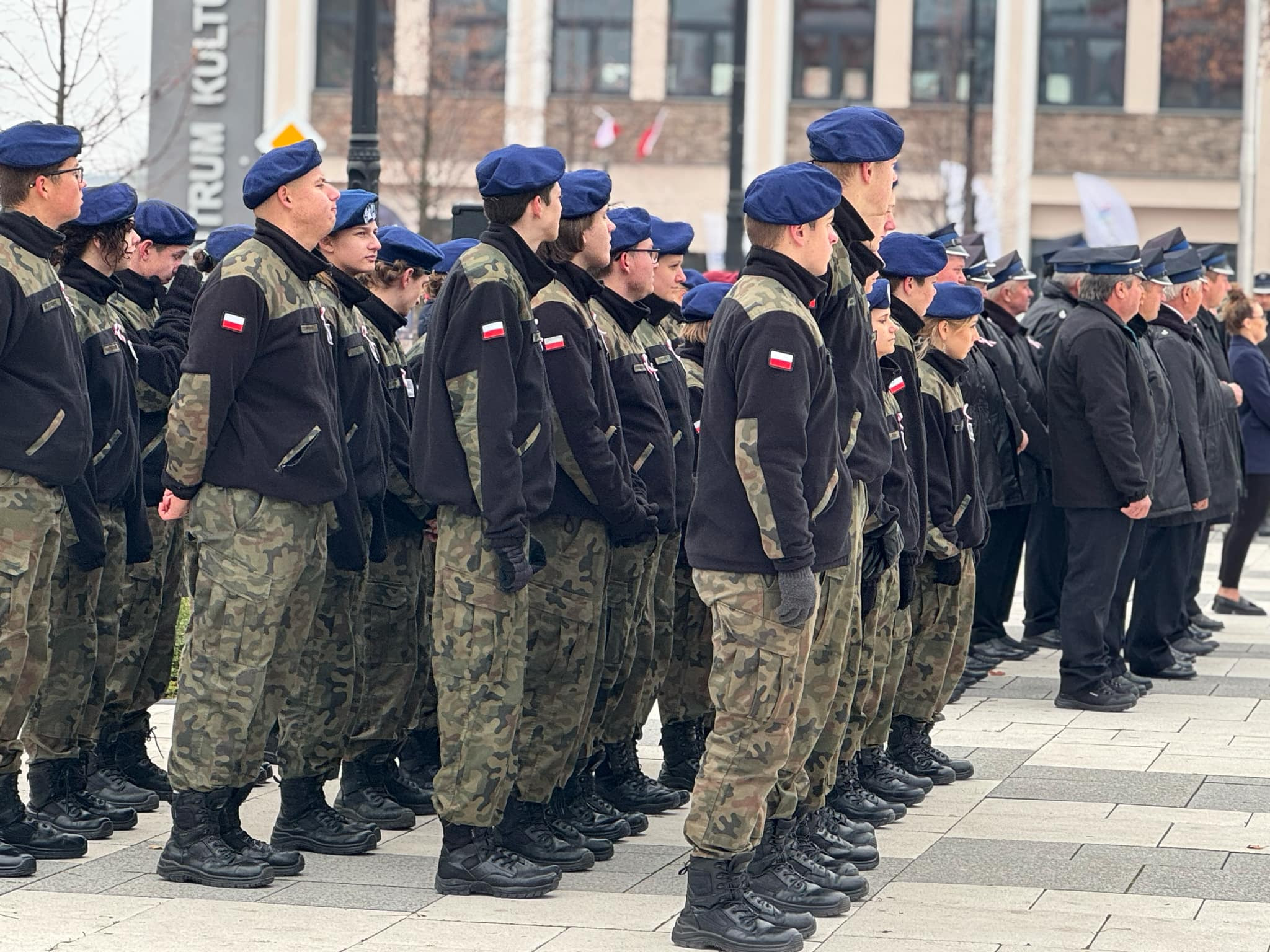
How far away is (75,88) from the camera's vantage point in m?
14.2

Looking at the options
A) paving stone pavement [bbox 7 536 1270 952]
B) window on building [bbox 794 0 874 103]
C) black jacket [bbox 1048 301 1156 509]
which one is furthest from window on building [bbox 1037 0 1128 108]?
paving stone pavement [bbox 7 536 1270 952]

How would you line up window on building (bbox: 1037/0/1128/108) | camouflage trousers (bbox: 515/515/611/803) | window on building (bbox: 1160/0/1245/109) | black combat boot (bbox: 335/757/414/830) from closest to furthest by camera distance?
1. camouflage trousers (bbox: 515/515/611/803)
2. black combat boot (bbox: 335/757/414/830)
3. window on building (bbox: 1160/0/1245/109)
4. window on building (bbox: 1037/0/1128/108)

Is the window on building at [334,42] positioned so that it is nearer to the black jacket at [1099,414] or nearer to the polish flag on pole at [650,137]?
the polish flag on pole at [650,137]

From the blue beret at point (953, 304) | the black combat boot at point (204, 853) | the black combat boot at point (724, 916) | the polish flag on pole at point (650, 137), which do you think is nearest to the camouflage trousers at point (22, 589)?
the black combat boot at point (204, 853)

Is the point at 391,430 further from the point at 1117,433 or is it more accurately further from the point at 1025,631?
the point at 1025,631

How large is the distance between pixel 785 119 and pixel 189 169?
506 inches

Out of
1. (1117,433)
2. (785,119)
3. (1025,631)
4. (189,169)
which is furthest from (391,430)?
(785,119)

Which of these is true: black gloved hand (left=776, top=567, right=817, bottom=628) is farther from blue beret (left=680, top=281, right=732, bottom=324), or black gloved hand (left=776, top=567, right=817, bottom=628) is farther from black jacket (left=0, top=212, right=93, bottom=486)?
blue beret (left=680, top=281, right=732, bottom=324)

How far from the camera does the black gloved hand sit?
593 cm

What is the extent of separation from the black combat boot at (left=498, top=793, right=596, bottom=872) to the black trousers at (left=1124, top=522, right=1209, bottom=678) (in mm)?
5256

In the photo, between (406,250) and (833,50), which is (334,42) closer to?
(833,50)

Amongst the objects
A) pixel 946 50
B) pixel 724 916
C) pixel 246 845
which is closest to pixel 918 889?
pixel 724 916

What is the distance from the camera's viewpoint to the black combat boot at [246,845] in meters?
6.72

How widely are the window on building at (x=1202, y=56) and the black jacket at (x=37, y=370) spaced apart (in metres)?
37.5
